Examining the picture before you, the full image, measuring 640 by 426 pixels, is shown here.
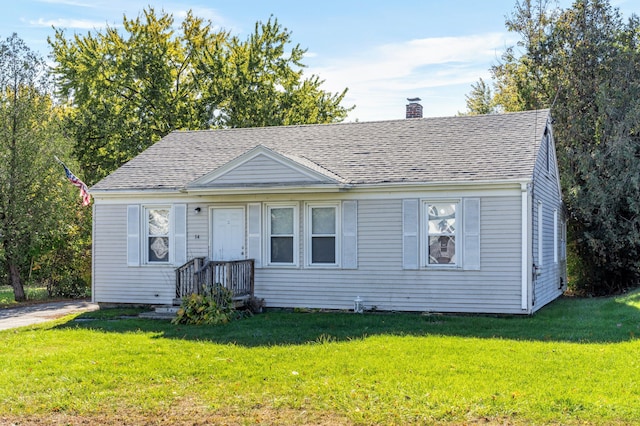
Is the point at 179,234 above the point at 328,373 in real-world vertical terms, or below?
above

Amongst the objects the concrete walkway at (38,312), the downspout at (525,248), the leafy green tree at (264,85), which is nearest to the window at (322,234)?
the downspout at (525,248)

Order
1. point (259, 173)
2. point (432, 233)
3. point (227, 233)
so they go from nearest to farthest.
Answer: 1. point (432, 233)
2. point (259, 173)
3. point (227, 233)

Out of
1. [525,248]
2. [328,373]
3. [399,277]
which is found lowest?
[328,373]

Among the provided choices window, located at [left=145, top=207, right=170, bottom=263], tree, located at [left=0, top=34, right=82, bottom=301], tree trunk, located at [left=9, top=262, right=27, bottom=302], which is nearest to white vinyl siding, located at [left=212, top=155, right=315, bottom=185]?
window, located at [left=145, top=207, right=170, bottom=263]

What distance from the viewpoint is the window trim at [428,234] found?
1384 cm

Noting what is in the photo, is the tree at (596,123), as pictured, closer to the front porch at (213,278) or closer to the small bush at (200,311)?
the front porch at (213,278)

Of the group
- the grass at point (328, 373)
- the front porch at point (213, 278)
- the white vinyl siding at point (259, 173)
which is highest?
the white vinyl siding at point (259, 173)

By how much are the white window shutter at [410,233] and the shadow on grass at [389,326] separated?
3.67 ft

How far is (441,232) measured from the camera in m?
14.1

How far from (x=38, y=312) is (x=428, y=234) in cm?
970

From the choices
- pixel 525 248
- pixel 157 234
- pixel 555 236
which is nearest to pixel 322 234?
pixel 157 234

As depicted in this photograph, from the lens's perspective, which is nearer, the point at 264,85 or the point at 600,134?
the point at 600,134

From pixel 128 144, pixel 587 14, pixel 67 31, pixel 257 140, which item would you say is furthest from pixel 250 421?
pixel 67 31

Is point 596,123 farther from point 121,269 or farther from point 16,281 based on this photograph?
point 16,281
